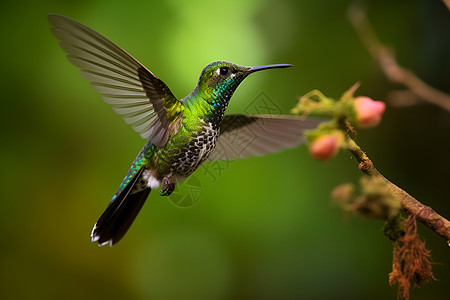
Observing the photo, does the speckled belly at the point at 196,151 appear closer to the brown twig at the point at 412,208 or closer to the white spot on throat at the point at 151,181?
the white spot on throat at the point at 151,181

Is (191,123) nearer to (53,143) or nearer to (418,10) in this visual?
(53,143)

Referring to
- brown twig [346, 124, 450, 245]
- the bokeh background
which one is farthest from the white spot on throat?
the bokeh background

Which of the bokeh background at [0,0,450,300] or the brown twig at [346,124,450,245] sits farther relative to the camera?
the bokeh background at [0,0,450,300]

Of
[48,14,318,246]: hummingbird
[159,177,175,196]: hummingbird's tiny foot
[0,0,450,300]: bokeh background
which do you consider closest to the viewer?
[48,14,318,246]: hummingbird

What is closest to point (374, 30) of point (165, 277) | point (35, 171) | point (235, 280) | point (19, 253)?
point (235, 280)

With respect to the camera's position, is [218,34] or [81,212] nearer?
[81,212]

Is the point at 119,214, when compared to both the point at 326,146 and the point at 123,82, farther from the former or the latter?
the point at 326,146

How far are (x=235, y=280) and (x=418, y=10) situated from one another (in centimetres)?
246

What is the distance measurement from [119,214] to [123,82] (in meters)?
0.63

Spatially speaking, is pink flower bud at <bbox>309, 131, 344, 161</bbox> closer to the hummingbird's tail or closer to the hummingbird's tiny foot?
the hummingbird's tiny foot

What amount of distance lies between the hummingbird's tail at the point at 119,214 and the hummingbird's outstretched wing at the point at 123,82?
0.28 metres

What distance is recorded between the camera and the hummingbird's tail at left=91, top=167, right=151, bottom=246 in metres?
1.97

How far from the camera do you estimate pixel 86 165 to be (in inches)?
144

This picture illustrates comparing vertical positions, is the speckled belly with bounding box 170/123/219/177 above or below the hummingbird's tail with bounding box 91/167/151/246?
above
